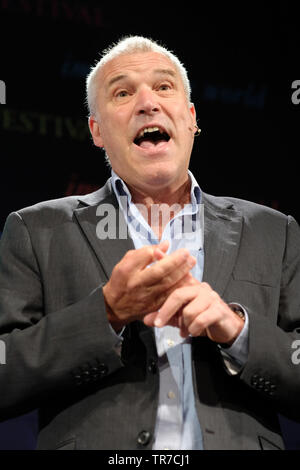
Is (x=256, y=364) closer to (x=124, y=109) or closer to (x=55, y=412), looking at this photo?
(x=55, y=412)

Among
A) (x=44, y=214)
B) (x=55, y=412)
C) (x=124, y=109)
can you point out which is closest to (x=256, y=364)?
(x=55, y=412)

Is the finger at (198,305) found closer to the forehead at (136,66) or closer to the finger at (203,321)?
the finger at (203,321)

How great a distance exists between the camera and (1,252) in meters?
1.73

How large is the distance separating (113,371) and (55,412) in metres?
0.21

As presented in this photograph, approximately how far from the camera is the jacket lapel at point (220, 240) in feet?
5.31

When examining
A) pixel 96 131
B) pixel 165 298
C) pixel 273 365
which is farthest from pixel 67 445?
pixel 96 131

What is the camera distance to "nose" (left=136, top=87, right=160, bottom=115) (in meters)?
1.88

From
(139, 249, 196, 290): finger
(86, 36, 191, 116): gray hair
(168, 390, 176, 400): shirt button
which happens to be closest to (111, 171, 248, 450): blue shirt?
(168, 390, 176, 400): shirt button

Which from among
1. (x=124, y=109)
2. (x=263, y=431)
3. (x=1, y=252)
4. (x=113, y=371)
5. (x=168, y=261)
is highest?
(x=124, y=109)

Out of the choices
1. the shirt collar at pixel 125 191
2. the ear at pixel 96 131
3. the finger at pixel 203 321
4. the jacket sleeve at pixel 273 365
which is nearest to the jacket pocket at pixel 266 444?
the jacket sleeve at pixel 273 365

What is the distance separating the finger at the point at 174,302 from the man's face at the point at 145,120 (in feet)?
→ 1.89

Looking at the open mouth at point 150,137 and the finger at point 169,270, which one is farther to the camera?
the open mouth at point 150,137
